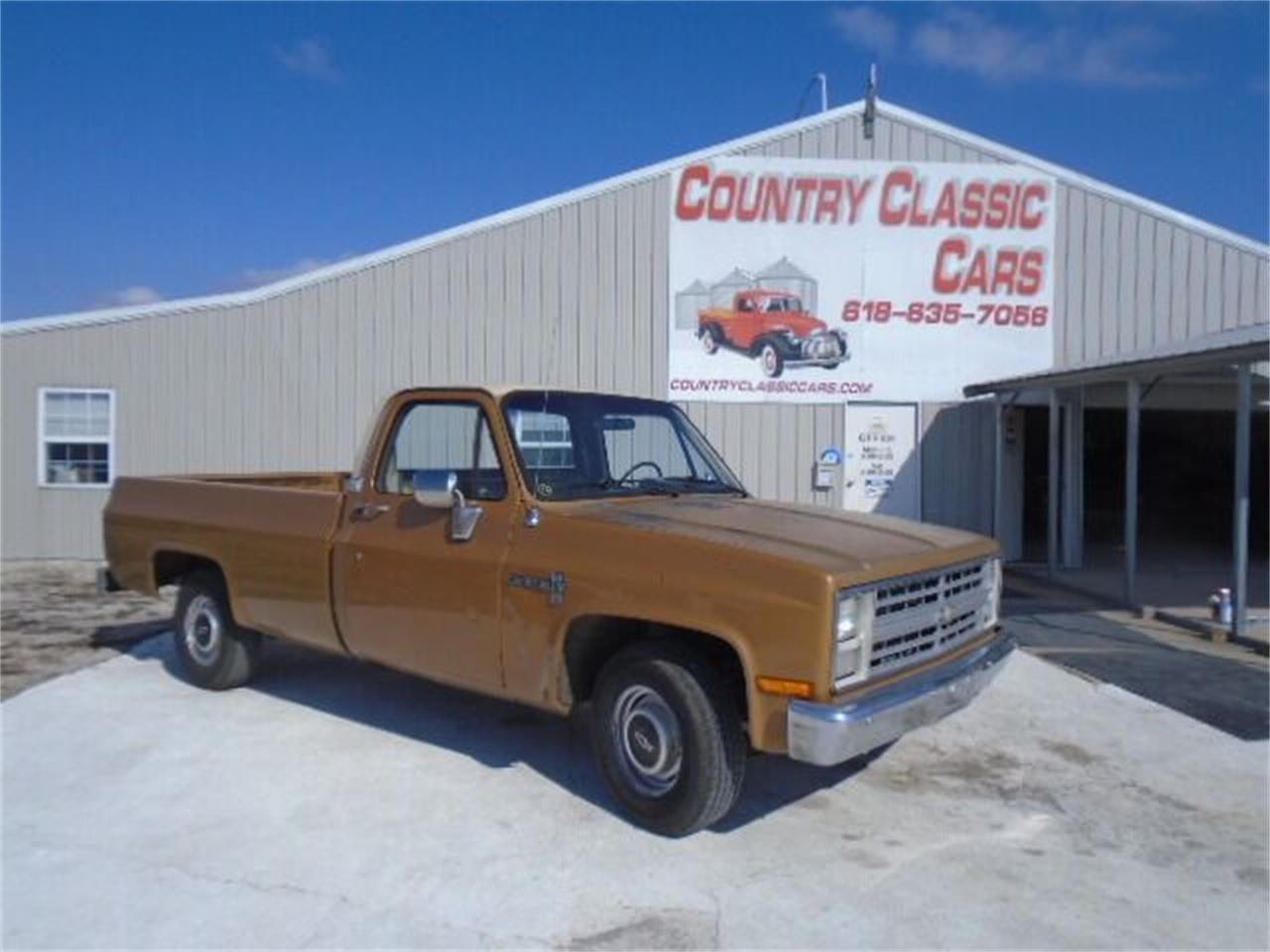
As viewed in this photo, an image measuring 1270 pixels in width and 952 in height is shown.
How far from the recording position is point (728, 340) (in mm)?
14578

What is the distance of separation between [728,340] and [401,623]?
997cm

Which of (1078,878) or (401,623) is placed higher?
(401,623)

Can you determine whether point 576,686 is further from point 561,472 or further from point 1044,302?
point 1044,302

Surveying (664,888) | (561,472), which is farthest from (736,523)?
(664,888)

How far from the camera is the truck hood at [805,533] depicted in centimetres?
411

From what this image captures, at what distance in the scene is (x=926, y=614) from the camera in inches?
176

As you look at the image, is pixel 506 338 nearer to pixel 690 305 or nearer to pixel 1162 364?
pixel 690 305

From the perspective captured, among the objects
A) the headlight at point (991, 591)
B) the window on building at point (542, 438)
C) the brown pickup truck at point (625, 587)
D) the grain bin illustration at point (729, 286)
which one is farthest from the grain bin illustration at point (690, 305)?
the headlight at point (991, 591)

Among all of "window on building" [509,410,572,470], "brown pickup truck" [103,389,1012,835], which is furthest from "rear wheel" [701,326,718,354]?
"window on building" [509,410,572,470]

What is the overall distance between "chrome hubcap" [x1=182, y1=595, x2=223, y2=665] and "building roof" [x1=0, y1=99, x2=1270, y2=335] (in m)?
8.37

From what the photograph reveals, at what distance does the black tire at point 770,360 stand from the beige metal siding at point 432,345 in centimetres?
58

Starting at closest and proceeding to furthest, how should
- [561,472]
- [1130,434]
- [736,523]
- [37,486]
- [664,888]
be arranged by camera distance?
1. [664,888]
2. [736,523]
3. [561,472]
4. [1130,434]
5. [37,486]

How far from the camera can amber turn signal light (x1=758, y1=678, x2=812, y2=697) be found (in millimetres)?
3848

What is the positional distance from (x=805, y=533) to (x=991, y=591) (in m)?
1.27
